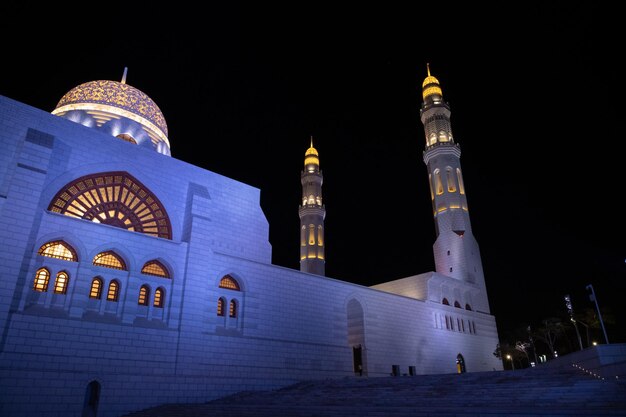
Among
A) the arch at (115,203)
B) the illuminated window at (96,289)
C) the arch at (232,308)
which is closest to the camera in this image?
the illuminated window at (96,289)

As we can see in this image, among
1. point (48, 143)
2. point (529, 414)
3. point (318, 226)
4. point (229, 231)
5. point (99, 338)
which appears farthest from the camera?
point (318, 226)

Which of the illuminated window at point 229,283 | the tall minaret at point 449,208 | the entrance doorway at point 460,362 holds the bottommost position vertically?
the entrance doorway at point 460,362

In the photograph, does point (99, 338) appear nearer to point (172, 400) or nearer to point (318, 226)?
point (172, 400)

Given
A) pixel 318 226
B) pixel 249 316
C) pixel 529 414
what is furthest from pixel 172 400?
pixel 318 226

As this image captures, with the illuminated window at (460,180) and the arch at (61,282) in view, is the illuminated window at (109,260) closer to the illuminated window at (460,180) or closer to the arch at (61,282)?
the arch at (61,282)

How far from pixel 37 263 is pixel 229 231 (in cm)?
816

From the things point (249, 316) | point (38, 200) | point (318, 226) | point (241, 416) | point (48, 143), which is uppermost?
point (318, 226)

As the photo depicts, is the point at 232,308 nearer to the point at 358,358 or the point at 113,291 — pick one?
the point at 113,291

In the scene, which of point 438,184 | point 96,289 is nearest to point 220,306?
point 96,289

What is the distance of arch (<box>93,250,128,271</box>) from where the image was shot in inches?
624

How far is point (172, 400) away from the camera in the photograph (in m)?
15.6

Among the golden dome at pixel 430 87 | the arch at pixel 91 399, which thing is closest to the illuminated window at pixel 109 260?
the arch at pixel 91 399

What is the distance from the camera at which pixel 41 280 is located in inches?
567

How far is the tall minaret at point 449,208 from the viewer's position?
34438 millimetres
